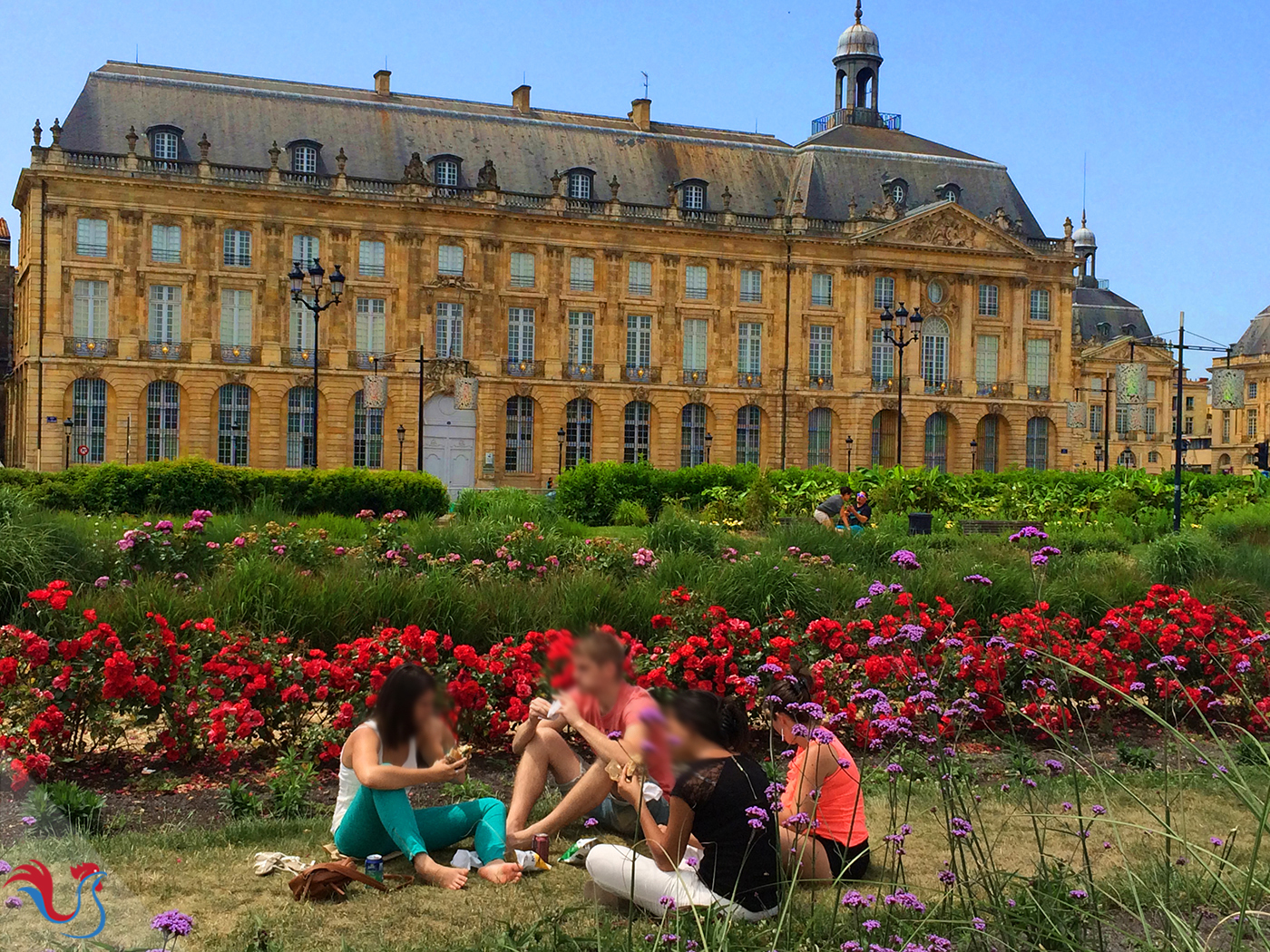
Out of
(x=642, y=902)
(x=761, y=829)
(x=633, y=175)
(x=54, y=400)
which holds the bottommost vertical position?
(x=642, y=902)

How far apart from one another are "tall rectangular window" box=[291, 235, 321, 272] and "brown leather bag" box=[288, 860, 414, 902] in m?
39.9

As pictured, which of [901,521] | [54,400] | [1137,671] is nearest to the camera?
[1137,671]

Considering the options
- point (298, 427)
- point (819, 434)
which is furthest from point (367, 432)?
point (819, 434)

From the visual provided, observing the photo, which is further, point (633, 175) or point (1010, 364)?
point (1010, 364)

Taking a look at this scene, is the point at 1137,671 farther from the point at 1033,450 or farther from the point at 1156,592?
the point at 1033,450

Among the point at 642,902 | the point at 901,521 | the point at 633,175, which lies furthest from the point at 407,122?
the point at 642,902

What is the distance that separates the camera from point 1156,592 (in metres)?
9.79

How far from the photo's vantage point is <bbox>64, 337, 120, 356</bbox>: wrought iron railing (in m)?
40.9

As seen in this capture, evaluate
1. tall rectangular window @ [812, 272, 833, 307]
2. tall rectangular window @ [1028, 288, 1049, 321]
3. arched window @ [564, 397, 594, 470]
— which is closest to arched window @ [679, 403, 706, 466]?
arched window @ [564, 397, 594, 470]

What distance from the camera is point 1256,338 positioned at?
95500mm

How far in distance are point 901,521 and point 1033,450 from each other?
113 ft

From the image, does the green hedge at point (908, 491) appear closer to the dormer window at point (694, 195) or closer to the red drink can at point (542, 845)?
A: the red drink can at point (542, 845)

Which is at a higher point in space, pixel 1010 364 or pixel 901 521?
pixel 1010 364

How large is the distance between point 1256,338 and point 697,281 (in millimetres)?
65220
